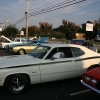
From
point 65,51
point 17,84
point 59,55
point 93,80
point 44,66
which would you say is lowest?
point 17,84

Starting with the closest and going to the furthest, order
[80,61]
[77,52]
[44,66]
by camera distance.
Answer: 1. [44,66]
2. [80,61]
3. [77,52]

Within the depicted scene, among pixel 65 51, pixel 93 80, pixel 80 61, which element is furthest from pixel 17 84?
pixel 80 61

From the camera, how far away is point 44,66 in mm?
5277

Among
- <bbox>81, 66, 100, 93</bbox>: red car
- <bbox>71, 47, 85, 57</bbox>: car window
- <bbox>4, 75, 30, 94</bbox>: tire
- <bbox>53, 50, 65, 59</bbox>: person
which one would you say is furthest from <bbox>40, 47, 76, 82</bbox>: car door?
<bbox>81, 66, 100, 93</bbox>: red car

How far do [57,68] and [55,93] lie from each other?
82cm

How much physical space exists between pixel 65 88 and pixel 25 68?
4.84ft

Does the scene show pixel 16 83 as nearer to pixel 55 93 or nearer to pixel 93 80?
pixel 55 93

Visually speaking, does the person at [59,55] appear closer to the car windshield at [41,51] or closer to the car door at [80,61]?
the car windshield at [41,51]

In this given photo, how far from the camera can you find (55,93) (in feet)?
16.5

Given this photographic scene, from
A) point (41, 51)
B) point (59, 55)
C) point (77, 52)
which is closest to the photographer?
point (59, 55)

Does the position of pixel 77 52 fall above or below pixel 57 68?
above

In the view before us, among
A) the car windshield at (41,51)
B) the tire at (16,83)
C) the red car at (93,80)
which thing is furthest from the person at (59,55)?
the red car at (93,80)

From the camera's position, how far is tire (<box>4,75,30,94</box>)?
188 inches

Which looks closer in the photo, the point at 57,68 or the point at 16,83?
the point at 16,83
